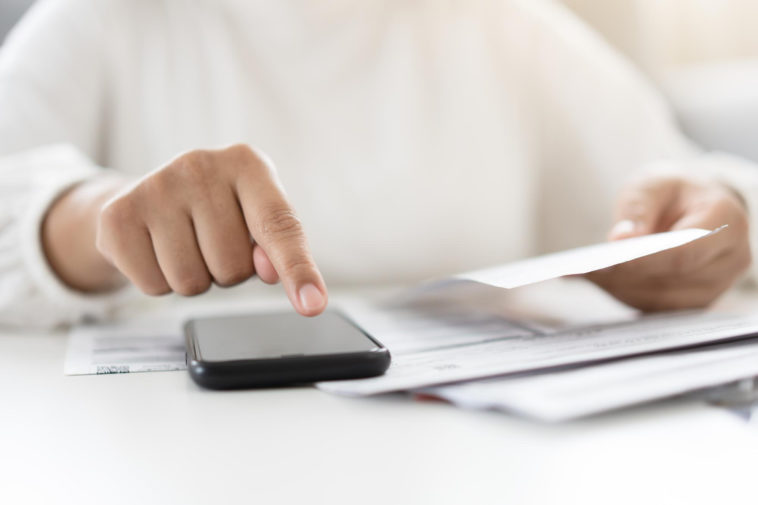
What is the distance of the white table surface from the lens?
19 centimetres

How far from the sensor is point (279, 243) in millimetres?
332

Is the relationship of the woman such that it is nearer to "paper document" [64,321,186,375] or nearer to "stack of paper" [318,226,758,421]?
"paper document" [64,321,186,375]

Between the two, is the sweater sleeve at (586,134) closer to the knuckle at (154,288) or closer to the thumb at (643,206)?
the thumb at (643,206)

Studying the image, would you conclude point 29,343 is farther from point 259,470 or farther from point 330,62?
point 330,62

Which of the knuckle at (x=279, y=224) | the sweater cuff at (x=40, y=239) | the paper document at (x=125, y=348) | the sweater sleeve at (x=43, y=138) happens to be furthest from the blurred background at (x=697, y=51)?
the knuckle at (x=279, y=224)

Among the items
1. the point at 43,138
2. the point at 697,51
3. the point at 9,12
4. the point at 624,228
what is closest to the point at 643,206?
the point at 624,228

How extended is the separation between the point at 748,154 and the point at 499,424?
0.79m

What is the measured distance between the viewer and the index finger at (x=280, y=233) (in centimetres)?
31

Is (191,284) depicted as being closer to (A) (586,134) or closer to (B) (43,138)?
(B) (43,138)

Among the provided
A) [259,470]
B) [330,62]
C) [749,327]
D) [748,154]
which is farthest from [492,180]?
[259,470]

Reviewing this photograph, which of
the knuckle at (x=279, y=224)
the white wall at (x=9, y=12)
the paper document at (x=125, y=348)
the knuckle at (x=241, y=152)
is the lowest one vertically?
the paper document at (x=125, y=348)

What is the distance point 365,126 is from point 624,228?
0.40 meters

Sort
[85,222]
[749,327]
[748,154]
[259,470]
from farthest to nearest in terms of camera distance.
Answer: [748,154], [85,222], [749,327], [259,470]

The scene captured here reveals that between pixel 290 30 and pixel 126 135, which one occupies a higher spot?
pixel 290 30
